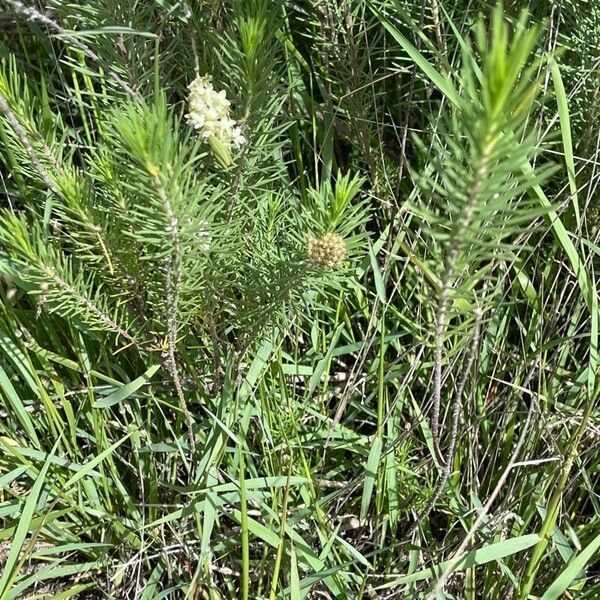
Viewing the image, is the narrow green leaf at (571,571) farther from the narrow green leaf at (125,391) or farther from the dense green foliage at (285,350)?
the narrow green leaf at (125,391)

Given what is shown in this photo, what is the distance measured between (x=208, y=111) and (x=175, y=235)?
187 mm

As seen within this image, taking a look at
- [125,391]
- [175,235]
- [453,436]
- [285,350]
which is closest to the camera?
[175,235]

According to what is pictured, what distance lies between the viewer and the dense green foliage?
45.6 inches

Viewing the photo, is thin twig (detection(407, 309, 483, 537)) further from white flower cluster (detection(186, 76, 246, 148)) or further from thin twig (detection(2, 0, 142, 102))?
thin twig (detection(2, 0, 142, 102))

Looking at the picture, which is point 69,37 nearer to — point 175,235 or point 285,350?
point 175,235

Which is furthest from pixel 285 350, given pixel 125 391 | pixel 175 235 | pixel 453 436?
pixel 175 235

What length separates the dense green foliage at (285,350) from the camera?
3.80 ft

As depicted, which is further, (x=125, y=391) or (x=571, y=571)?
(x=125, y=391)

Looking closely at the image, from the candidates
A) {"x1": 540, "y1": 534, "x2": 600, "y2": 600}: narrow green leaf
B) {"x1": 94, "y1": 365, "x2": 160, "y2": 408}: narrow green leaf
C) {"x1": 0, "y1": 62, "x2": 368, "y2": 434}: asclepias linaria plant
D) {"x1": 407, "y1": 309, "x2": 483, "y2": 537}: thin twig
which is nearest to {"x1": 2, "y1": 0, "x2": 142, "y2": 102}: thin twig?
{"x1": 0, "y1": 62, "x2": 368, "y2": 434}: asclepias linaria plant

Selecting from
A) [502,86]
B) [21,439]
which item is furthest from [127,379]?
[502,86]

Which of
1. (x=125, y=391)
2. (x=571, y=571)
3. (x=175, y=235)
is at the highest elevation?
(x=175, y=235)

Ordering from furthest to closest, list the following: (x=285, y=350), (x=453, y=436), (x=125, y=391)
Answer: (x=285, y=350), (x=125, y=391), (x=453, y=436)

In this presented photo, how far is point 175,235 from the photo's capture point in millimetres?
946

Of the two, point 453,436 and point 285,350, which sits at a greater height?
point 453,436
